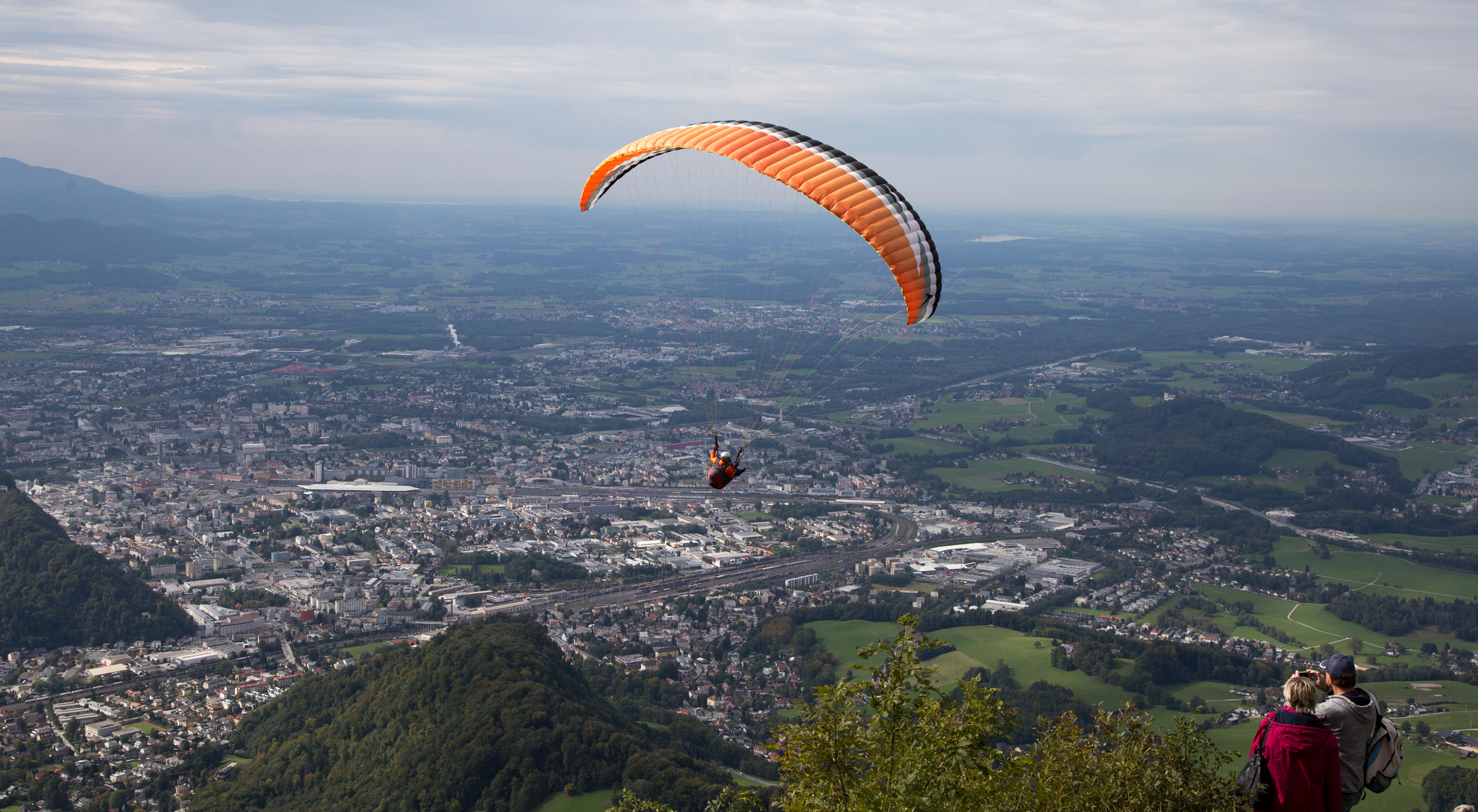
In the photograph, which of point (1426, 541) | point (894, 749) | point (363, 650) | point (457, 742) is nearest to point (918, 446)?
point (1426, 541)

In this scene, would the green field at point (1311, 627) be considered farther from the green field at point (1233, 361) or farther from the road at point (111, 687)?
the green field at point (1233, 361)

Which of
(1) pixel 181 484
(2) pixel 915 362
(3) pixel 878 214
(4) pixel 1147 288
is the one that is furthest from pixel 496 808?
(4) pixel 1147 288

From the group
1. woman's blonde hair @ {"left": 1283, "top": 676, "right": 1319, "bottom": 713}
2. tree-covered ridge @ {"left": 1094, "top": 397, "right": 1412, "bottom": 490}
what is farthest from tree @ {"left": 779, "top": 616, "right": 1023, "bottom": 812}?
tree-covered ridge @ {"left": 1094, "top": 397, "right": 1412, "bottom": 490}

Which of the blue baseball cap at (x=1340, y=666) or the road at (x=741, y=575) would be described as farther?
the road at (x=741, y=575)

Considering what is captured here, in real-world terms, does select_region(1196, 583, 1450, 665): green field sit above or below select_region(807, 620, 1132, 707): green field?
below

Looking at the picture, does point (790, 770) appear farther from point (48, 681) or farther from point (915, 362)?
point (915, 362)

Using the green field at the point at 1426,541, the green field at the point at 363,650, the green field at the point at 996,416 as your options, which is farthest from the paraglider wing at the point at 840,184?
the green field at the point at 996,416

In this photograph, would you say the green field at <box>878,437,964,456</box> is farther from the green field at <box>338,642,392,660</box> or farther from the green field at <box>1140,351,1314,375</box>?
the green field at <box>1140,351,1314,375</box>
